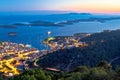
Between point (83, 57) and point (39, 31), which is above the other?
point (83, 57)

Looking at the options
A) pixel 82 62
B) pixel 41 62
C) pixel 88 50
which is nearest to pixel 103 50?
pixel 88 50

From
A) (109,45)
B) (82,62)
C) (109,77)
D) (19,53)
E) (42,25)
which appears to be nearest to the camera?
(109,77)

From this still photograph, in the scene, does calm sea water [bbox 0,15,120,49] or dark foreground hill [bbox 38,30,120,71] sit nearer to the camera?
dark foreground hill [bbox 38,30,120,71]

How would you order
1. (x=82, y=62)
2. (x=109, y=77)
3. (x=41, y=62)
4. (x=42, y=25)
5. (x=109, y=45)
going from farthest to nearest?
1. (x=42, y=25)
2. (x=109, y=45)
3. (x=41, y=62)
4. (x=82, y=62)
5. (x=109, y=77)

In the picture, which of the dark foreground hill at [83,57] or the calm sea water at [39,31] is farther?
the calm sea water at [39,31]

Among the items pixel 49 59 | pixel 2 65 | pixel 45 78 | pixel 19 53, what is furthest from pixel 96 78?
pixel 19 53

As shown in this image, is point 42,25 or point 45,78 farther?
point 42,25

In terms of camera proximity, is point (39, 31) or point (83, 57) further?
point (39, 31)

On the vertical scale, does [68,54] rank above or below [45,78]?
below

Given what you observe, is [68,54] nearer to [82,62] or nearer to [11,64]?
[82,62]

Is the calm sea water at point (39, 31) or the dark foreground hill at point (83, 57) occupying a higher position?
the dark foreground hill at point (83, 57)

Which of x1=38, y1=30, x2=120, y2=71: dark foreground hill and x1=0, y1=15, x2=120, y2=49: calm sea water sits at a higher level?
x1=38, y1=30, x2=120, y2=71: dark foreground hill
